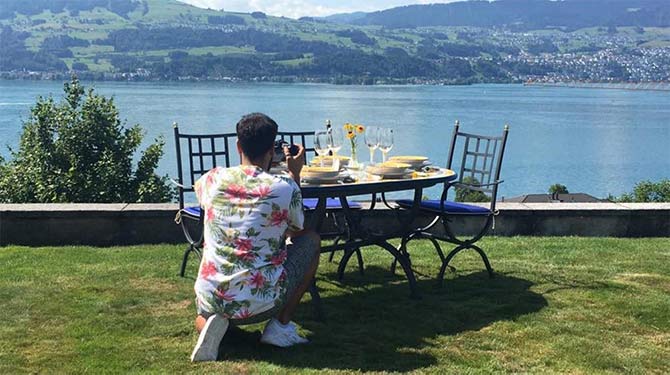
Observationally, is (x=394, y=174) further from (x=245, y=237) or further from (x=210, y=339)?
(x=210, y=339)

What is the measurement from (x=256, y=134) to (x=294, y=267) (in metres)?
0.77

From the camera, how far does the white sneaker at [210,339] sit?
373 cm

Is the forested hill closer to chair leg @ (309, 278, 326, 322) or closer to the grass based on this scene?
the grass

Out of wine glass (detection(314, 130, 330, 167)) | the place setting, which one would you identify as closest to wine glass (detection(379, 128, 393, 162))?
the place setting

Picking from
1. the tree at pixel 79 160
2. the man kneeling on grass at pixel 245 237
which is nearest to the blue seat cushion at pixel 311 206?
the man kneeling on grass at pixel 245 237

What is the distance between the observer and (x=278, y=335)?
3.95m

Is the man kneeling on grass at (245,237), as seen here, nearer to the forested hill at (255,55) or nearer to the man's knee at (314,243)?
the man's knee at (314,243)

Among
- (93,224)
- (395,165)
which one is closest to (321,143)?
(395,165)

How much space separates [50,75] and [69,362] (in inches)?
4614

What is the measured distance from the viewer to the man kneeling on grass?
3713mm

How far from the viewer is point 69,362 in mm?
3752

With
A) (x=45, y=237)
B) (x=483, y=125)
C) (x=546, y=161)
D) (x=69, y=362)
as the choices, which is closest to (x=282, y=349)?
(x=69, y=362)

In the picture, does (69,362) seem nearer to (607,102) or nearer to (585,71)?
(607,102)

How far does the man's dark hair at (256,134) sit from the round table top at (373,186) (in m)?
0.72
